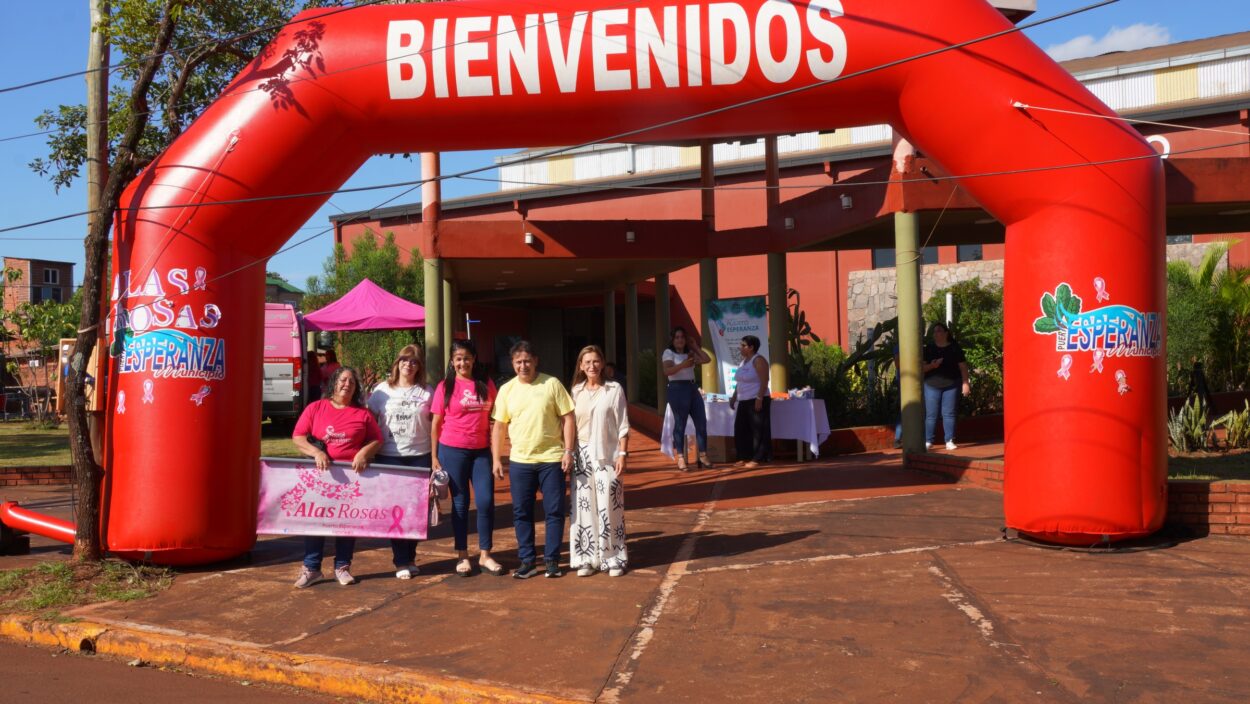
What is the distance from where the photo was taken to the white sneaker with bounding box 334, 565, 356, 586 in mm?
7359

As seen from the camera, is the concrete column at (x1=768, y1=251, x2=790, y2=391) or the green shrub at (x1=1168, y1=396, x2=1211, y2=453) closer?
the green shrub at (x1=1168, y1=396, x2=1211, y2=453)

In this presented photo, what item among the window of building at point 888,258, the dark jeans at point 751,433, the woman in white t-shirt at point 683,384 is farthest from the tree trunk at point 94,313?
the window of building at point 888,258

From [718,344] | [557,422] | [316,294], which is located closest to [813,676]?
[557,422]

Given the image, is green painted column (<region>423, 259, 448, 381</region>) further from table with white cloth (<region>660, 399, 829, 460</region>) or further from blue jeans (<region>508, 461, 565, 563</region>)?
blue jeans (<region>508, 461, 565, 563</region>)

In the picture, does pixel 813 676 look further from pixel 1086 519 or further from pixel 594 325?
pixel 594 325

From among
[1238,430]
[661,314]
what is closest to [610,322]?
[661,314]

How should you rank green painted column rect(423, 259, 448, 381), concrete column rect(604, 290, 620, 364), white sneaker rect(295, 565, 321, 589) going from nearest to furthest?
white sneaker rect(295, 565, 321, 589)
green painted column rect(423, 259, 448, 381)
concrete column rect(604, 290, 620, 364)

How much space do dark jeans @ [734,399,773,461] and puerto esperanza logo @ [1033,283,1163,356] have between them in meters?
5.81

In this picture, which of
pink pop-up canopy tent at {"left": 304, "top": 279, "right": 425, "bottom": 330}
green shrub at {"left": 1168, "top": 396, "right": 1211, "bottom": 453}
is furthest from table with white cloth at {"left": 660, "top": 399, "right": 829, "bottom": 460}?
pink pop-up canopy tent at {"left": 304, "top": 279, "right": 425, "bottom": 330}

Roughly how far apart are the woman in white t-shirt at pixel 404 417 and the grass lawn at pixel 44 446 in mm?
5810

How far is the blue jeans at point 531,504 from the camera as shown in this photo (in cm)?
737

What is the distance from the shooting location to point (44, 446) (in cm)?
1938

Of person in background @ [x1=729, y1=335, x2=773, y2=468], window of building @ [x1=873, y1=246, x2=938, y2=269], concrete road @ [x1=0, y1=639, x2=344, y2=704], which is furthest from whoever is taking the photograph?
window of building @ [x1=873, y1=246, x2=938, y2=269]

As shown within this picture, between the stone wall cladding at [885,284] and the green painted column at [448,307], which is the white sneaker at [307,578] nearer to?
the green painted column at [448,307]
